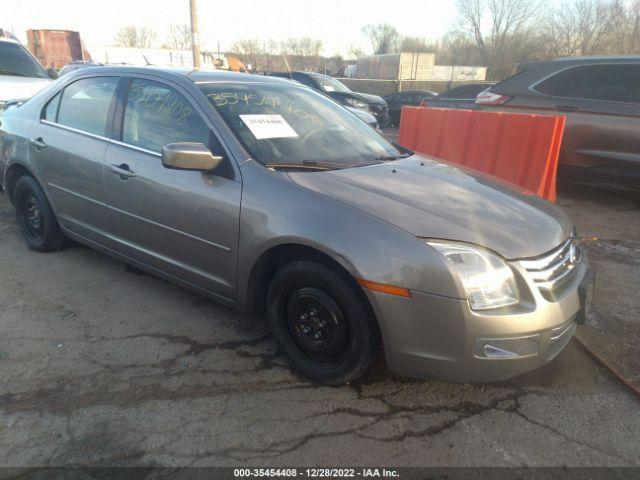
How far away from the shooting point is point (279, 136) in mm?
2996

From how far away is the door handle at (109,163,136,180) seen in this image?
10.5ft

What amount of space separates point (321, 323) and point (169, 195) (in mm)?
1250

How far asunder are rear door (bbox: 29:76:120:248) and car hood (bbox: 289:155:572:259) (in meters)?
1.71

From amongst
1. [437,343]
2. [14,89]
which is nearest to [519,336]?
[437,343]

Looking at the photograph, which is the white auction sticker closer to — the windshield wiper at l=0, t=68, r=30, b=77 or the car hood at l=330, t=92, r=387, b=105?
the windshield wiper at l=0, t=68, r=30, b=77

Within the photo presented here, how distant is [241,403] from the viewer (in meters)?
2.47

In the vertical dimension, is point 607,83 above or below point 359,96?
above

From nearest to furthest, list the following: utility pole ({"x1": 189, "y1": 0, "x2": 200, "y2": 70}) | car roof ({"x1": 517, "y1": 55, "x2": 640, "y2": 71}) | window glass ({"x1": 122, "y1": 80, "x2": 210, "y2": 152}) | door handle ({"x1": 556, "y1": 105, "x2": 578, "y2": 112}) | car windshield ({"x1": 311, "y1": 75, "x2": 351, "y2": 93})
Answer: window glass ({"x1": 122, "y1": 80, "x2": 210, "y2": 152}), car roof ({"x1": 517, "y1": 55, "x2": 640, "y2": 71}), door handle ({"x1": 556, "y1": 105, "x2": 578, "y2": 112}), car windshield ({"x1": 311, "y1": 75, "x2": 351, "y2": 93}), utility pole ({"x1": 189, "y1": 0, "x2": 200, "y2": 70})

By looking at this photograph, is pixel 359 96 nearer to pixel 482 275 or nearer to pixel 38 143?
pixel 38 143

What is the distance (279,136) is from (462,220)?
1255 millimetres

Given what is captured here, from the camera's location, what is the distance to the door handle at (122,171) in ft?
10.5

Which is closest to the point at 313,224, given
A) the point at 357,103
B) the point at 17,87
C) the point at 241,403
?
the point at 241,403

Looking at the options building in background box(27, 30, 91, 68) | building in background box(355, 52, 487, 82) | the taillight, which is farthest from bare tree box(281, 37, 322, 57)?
the taillight

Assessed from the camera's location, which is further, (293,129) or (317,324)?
(293,129)
